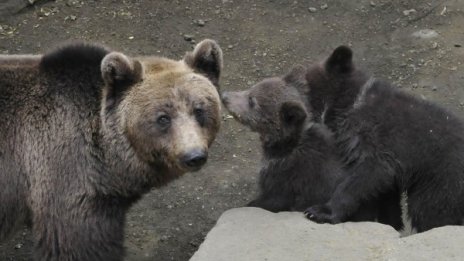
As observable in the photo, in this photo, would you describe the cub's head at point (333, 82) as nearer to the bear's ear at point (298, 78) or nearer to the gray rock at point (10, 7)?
the bear's ear at point (298, 78)

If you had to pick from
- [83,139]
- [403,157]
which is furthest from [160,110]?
[403,157]

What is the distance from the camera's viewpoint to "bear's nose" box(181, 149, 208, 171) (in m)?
6.34

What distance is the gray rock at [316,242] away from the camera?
606cm

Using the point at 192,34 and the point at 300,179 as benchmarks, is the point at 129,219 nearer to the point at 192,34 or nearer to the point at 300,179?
the point at 300,179

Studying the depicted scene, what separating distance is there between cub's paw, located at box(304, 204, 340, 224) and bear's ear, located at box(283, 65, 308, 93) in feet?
4.58

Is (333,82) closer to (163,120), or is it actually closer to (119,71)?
(163,120)

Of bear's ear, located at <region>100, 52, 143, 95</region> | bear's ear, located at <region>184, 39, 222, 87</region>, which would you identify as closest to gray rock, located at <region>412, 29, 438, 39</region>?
bear's ear, located at <region>184, 39, 222, 87</region>

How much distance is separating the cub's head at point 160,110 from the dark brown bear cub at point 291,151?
2.72 feet

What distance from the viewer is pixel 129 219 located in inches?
339

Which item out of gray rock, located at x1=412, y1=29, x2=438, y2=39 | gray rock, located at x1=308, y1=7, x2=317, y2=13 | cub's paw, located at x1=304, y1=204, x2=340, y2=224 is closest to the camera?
cub's paw, located at x1=304, y1=204, x2=340, y2=224

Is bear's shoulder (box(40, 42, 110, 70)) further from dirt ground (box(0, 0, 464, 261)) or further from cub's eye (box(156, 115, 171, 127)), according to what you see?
dirt ground (box(0, 0, 464, 261))

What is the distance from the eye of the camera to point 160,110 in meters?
6.60

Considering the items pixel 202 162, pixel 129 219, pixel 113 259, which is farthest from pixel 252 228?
pixel 129 219

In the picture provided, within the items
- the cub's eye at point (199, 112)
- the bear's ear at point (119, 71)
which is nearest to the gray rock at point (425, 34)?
the cub's eye at point (199, 112)
